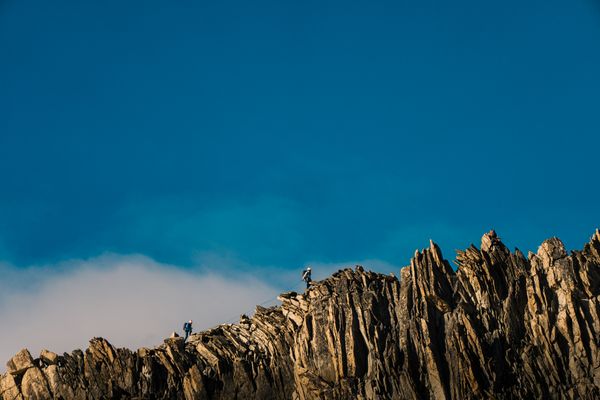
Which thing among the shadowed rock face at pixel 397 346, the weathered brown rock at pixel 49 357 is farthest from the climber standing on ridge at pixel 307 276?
the weathered brown rock at pixel 49 357

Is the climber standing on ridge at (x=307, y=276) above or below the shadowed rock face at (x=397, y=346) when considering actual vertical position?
above

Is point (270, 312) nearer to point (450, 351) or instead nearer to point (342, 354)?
point (342, 354)

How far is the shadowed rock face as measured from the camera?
374 ft

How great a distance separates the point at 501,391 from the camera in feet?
370

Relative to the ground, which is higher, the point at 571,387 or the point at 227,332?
the point at 227,332

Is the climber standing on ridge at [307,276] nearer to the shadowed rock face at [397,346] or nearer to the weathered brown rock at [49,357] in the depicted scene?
the shadowed rock face at [397,346]

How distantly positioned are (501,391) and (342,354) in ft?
61.4

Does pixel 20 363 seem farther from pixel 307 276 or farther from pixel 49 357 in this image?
pixel 307 276

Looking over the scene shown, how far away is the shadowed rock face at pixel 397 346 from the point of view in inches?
4483

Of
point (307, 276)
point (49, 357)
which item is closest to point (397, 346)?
point (307, 276)

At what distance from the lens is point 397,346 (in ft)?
390

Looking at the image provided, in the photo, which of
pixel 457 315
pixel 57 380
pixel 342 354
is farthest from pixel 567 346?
pixel 57 380

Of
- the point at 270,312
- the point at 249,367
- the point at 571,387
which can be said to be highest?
the point at 270,312

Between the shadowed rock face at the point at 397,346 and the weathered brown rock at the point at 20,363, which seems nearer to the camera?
the shadowed rock face at the point at 397,346
